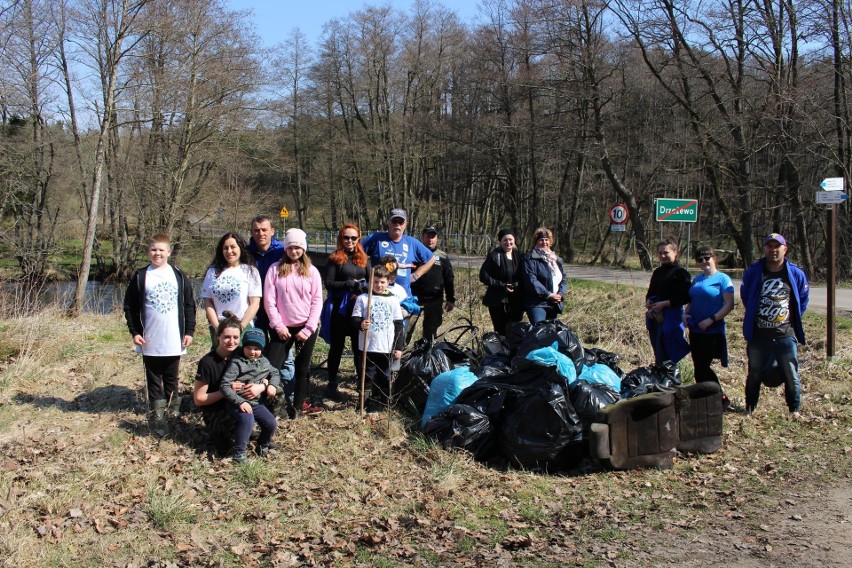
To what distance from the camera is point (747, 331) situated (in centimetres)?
631

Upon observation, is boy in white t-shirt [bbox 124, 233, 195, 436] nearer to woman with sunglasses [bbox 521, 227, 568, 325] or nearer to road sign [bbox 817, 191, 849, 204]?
woman with sunglasses [bbox 521, 227, 568, 325]

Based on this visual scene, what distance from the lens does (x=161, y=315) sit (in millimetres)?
5484

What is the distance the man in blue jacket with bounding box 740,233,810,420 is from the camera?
6148 millimetres

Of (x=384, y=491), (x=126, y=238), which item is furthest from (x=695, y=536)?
(x=126, y=238)

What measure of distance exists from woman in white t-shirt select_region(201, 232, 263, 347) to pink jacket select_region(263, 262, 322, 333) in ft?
0.34

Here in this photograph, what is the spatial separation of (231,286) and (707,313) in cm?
427

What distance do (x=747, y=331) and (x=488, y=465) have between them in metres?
2.84

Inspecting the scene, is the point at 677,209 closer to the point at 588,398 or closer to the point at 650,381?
the point at 650,381

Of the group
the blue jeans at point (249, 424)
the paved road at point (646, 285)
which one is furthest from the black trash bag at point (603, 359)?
the paved road at point (646, 285)

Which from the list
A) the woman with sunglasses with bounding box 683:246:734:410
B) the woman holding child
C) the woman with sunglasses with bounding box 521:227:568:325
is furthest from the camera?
the woman with sunglasses with bounding box 521:227:568:325

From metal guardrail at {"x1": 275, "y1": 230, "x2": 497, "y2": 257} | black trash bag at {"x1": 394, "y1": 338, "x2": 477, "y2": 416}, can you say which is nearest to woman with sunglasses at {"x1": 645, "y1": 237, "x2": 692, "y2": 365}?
black trash bag at {"x1": 394, "y1": 338, "x2": 477, "y2": 416}

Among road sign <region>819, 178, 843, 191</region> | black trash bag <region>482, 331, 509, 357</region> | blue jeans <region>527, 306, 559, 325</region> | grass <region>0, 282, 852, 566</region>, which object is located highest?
road sign <region>819, 178, 843, 191</region>

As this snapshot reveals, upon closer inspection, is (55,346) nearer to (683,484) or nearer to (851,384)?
(683,484)

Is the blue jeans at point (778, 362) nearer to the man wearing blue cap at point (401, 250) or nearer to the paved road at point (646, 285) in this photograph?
the man wearing blue cap at point (401, 250)
